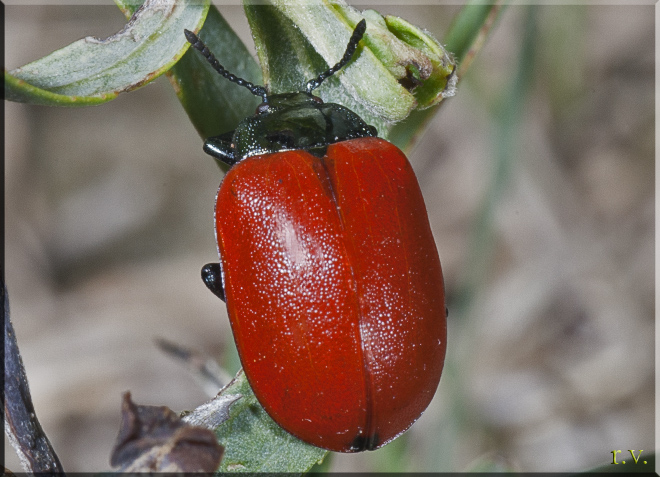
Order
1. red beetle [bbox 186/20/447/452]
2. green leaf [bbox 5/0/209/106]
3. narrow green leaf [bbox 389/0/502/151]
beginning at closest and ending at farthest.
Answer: green leaf [bbox 5/0/209/106]
red beetle [bbox 186/20/447/452]
narrow green leaf [bbox 389/0/502/151]

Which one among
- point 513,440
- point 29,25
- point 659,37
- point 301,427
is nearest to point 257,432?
point 301,427

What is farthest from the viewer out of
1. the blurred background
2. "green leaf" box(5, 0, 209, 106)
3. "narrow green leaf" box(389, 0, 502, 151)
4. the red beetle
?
the blurred background

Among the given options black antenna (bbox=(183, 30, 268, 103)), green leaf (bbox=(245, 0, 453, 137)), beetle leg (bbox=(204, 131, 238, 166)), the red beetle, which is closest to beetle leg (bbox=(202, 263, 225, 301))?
the red beetle

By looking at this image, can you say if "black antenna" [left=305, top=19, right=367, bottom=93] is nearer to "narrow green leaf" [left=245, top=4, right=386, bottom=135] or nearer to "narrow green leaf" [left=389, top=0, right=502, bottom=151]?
"narrow green leaf" [left=245, top=4, right=386, bottom=135]

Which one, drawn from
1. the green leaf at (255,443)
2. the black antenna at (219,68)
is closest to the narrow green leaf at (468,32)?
the black antenna at (219,68)

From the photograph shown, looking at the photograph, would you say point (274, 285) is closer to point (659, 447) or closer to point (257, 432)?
point (257, 432)

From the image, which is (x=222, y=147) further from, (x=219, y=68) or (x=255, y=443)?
(x=255, y=443)
